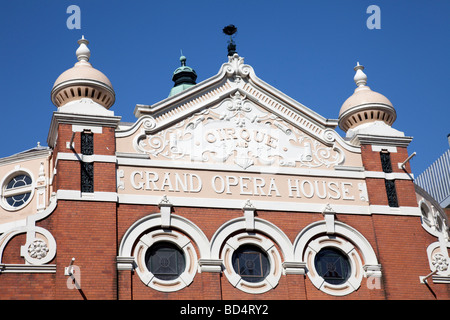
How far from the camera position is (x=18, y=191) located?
28.9m

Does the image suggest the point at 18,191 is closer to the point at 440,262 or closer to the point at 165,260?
the point at 165,260

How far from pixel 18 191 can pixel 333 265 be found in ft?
38.2

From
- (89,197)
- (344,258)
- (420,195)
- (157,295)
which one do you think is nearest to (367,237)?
(344,258)

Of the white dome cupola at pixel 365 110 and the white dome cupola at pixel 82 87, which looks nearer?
the white dome cupola at pixel 82 87

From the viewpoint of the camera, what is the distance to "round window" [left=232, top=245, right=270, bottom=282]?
77.6 ft

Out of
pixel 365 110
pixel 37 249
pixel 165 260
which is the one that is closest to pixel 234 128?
pixel 365 110

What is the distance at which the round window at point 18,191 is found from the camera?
94.2 ft

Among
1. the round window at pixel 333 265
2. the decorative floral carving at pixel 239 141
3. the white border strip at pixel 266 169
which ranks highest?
the decorative floral carving at pixel 239 141

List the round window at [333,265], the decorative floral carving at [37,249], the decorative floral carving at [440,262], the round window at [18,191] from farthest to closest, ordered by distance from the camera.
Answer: the round window at [18,191]
the decorative floral carving at [440,262]
the round window at [333,265]
the decorative floral carving at [37,249]

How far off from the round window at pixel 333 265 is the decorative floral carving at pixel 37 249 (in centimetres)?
792

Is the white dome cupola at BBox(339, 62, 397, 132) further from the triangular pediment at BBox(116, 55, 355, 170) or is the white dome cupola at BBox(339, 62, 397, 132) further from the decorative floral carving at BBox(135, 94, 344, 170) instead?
the decorative floral carving at BBox(135, 94, 344, 170)

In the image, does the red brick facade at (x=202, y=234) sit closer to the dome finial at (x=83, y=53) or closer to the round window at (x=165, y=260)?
the round window at (x=165, y=260)

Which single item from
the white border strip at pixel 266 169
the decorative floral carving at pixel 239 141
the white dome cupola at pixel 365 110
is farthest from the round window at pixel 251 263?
the white dome cupola at pixel 365 110
